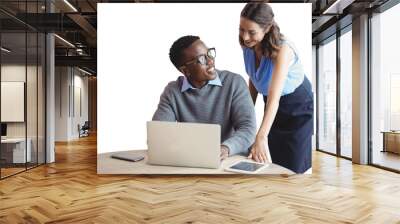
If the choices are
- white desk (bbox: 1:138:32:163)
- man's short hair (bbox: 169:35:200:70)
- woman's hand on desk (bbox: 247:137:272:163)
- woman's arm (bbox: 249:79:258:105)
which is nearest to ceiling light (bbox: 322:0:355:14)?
woman's arm (bbox: 249:79:258:105)

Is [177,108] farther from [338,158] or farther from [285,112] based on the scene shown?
[338,158]

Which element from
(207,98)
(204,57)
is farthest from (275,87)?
(204,57)

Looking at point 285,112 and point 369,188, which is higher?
point 285,112

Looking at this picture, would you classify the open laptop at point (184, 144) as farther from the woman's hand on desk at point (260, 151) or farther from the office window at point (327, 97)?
the office window at point (327, 97)

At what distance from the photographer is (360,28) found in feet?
24.2

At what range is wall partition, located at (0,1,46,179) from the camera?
5996 mm

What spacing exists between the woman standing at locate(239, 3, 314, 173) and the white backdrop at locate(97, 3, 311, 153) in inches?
7.1

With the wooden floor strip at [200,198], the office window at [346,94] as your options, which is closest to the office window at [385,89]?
the wooden floor strip at [200,198]

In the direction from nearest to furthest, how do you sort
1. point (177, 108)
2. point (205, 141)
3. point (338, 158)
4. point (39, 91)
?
1. point (205, 141)
2. point (177, 108)
3. point (39, 91)
4. point (338, 158)

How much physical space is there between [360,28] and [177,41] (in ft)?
12.5

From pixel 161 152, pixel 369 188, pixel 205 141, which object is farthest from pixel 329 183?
pixel 161 152

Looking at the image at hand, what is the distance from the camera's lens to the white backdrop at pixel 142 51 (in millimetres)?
5930

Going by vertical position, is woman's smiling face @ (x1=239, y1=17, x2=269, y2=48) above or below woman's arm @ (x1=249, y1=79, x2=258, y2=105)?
above

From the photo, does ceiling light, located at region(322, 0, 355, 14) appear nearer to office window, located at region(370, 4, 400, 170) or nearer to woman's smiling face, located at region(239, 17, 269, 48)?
office window, located at region(370, 4, 400, 170)
